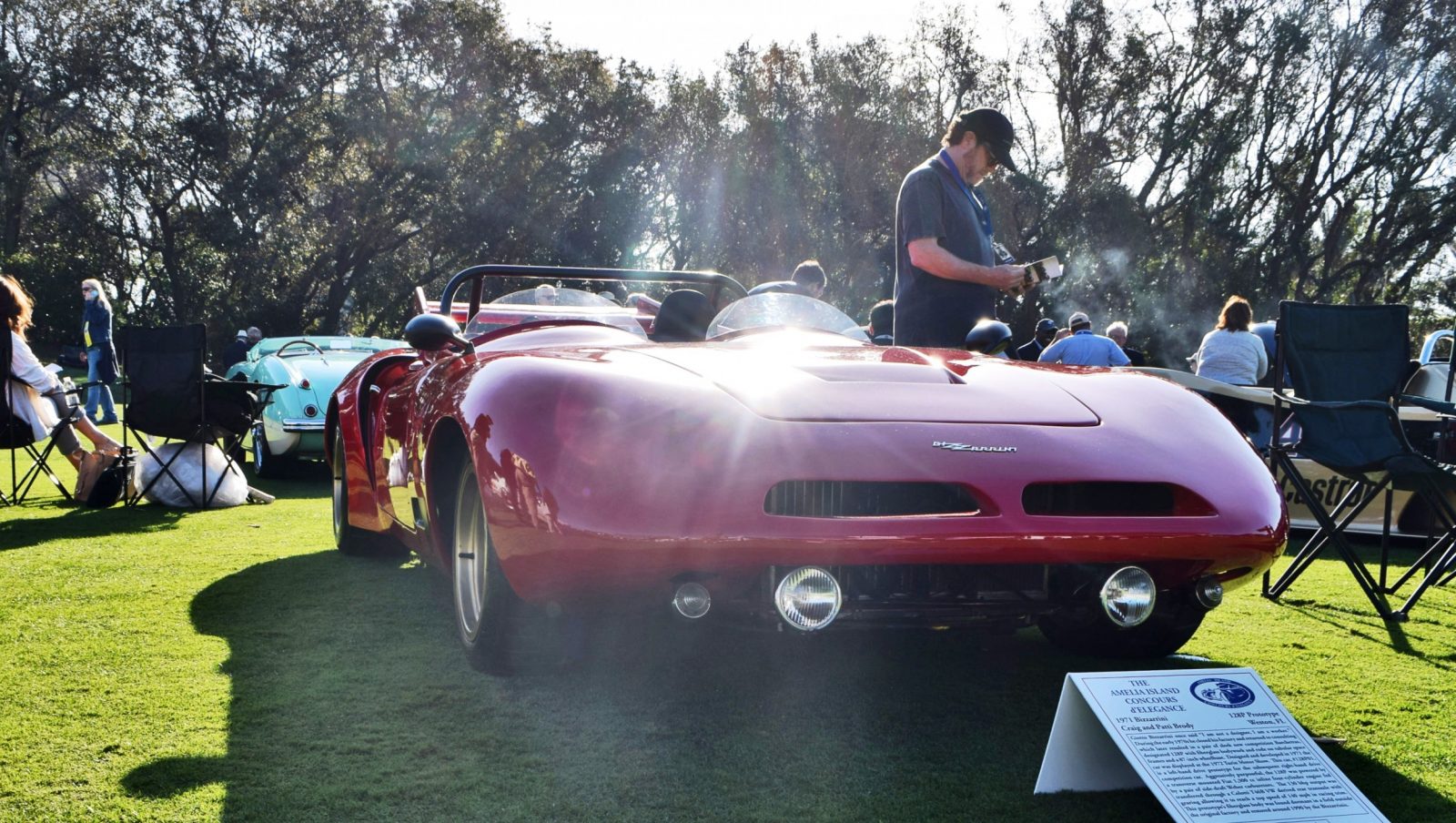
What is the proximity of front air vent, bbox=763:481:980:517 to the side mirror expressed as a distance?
153 cm

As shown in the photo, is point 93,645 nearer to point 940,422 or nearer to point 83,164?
point 940,422

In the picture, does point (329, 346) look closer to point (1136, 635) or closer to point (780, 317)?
point (780, 317)

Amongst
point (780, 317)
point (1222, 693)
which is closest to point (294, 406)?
point (780, 317)

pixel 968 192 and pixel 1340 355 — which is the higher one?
pixel 968 192

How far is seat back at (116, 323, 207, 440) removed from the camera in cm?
756

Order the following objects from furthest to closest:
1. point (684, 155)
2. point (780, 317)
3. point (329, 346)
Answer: point (684, 155)
point (329, 346)
point (780, 317)

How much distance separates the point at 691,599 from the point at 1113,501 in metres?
1.01

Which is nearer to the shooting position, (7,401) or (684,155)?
(7,401)

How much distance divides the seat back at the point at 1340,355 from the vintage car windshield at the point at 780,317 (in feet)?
5.93

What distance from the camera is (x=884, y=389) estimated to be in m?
3.07

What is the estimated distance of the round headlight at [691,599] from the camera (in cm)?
279

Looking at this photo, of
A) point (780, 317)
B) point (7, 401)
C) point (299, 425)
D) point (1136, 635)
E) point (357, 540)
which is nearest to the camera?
point (1136, 635)

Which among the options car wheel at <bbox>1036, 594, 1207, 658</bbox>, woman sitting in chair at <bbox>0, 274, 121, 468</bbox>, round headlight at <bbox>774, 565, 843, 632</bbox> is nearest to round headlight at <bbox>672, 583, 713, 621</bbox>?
round headlight at <bbox>774, 565, 843, 632</bbox>

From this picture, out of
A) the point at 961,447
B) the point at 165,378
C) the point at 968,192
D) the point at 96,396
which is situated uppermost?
the point at 968,192
